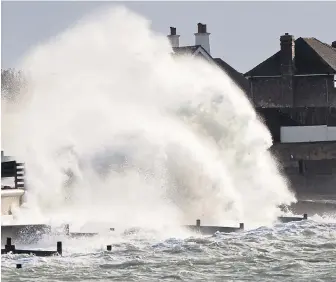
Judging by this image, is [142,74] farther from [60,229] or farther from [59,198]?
[60,229]

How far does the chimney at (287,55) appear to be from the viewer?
170ft

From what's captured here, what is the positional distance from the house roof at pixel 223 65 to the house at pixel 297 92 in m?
2.26

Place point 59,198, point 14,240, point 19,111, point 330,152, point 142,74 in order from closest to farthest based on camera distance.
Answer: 1. point 14,240
2. point 59,198
3. point 142,74
4. point 19,111
5. point 330,152

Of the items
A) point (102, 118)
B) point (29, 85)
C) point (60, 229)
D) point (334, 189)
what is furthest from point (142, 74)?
point (60, 229)

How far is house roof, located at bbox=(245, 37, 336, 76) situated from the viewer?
5203 cm

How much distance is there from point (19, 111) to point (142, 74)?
7070 mm

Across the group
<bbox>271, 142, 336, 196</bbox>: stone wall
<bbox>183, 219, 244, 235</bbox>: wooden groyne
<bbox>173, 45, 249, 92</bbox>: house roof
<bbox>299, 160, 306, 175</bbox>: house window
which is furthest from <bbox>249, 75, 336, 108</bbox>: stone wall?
<bbox>183, 219, 244, 235</bbox>: wooden groyne

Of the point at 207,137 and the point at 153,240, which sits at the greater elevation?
the point at 207,137

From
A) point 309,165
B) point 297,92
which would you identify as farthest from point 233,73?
point 309,165

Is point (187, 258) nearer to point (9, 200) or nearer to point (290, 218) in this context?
point (9, 200)

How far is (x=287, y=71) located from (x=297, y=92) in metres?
1.20

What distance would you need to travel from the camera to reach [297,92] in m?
52.2

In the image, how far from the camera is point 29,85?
A: 4478 centimetres

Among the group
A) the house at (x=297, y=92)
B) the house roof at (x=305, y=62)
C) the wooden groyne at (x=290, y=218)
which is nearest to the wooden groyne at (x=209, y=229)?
the wooden groyne at (x=290, y=218)
